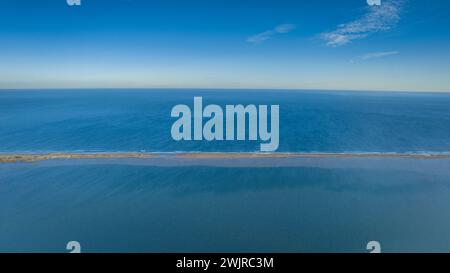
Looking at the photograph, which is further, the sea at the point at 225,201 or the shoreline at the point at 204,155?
the shoreline at the point at 204,155

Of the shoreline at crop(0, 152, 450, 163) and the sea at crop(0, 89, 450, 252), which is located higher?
the shoreline at crop(0, 152, 450, 163)

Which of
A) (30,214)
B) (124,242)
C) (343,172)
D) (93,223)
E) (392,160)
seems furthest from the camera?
(392,160)

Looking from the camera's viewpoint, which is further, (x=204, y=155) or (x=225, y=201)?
(x=204, y=155)

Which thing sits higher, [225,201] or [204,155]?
[204,155]

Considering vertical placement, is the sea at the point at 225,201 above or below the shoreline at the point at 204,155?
below

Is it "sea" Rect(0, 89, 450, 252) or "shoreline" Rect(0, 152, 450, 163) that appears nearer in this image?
"sea" Rect(0, 89, 450, 252)

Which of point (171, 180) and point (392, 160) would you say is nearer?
point (171, 180)
